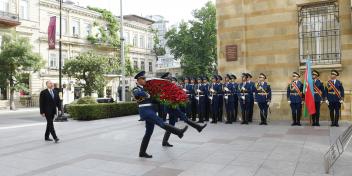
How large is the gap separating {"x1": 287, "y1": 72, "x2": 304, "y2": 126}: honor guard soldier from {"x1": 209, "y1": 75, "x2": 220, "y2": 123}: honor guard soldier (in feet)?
9.79

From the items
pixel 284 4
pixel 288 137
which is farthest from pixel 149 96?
pixel 284 4

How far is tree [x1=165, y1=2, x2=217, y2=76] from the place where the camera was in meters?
48.0

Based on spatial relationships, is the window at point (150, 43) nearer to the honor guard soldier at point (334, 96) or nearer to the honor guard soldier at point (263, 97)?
the honor guard soldier at point (263, 97)

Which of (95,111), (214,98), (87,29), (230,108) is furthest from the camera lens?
(87,29)

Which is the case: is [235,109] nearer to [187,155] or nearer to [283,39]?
[283,39]

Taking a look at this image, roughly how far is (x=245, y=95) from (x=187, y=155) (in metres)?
6.35

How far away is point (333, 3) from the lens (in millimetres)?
12758

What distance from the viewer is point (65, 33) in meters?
44.3

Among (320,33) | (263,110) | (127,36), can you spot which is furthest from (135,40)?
(263,110)

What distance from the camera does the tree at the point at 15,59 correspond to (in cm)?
2981

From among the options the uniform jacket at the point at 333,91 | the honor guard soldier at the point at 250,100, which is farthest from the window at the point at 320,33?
the honor guard soldier at the point at 250,100

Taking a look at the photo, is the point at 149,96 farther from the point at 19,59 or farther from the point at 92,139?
the point at 19,59

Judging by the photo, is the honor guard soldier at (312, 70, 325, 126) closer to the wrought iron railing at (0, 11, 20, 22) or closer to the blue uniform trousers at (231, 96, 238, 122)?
the blue uniform trousers at (231, 96, 238, 122)

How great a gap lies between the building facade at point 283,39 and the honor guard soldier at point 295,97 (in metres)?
0.98
